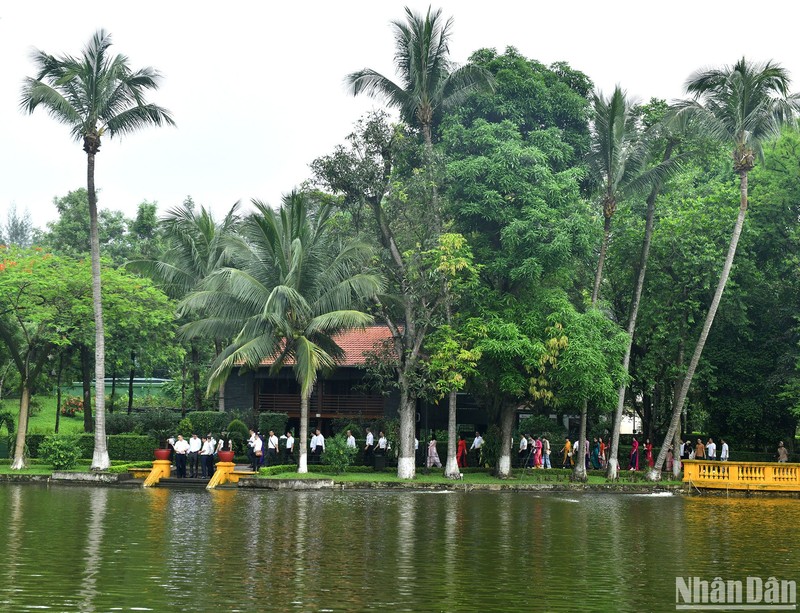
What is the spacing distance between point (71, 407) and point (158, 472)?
2534cm

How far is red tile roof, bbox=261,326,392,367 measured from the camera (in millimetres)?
42344

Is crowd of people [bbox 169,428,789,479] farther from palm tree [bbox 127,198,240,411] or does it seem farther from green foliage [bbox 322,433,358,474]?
palm tree [bbox 127,198,240,411]

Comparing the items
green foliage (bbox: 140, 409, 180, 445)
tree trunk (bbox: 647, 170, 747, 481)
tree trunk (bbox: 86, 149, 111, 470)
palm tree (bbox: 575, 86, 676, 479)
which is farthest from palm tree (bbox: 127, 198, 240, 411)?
tree trunk (bbox: 647, 170, 747, 481)

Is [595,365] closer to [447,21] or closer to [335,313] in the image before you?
[335,313]

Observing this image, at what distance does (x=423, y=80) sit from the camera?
119 ft

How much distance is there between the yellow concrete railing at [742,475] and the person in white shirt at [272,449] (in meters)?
14.4

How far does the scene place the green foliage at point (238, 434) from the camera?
39219mm

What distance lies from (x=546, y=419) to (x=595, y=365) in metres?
7.40

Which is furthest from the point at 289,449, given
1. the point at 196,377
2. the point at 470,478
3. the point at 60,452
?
the point at 196,377

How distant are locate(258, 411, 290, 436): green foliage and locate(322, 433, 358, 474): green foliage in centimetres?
558

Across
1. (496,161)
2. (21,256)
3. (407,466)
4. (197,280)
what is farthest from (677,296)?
(21,256)

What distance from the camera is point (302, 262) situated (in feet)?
113

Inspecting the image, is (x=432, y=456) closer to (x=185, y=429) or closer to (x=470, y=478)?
(x=470, y=478)

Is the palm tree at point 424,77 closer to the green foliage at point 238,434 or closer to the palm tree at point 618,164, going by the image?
the palm tree at point 618,164
